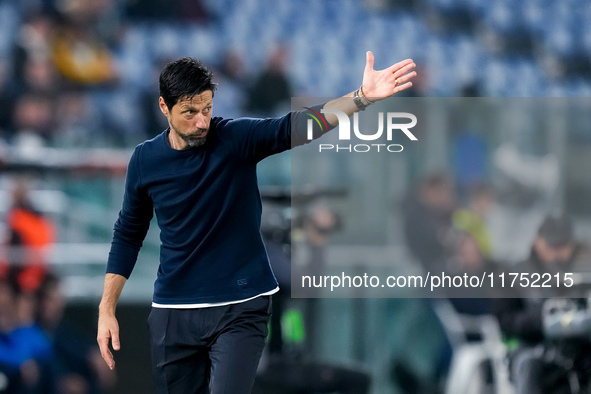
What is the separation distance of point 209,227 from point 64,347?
266 centimetres

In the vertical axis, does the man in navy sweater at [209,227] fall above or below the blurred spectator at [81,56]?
below

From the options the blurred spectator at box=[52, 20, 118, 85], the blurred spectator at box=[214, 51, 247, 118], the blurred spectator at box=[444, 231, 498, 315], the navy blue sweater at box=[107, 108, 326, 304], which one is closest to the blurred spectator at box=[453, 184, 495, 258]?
the blurred spectator at box=[444, 231, 498, 315]

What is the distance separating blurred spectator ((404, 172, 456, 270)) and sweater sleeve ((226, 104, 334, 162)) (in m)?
2.37

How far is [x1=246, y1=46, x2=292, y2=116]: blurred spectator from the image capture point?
562 centimetres

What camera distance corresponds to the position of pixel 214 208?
2.43 m

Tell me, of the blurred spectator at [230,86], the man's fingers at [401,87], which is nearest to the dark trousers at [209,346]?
the man's fingers at [401,87]

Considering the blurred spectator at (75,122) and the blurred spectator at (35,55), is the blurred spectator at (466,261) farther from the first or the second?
the blurred spectator at (35,55)

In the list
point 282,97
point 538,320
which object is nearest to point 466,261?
point 538,320

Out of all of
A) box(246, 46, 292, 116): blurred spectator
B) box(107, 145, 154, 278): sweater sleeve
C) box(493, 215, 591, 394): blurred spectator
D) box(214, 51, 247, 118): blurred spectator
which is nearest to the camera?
box(107, 145, 154, 278): sweater sleeve

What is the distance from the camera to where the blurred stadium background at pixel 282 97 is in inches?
187

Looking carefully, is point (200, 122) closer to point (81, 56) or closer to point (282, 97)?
point (282, 97)

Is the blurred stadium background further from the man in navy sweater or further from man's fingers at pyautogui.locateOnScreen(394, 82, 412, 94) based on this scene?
man's fingers at pyautogui.locateOnScreen(394, 82, 412, 94)

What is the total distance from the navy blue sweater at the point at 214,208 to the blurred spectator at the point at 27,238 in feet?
8.10

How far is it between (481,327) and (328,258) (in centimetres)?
101
